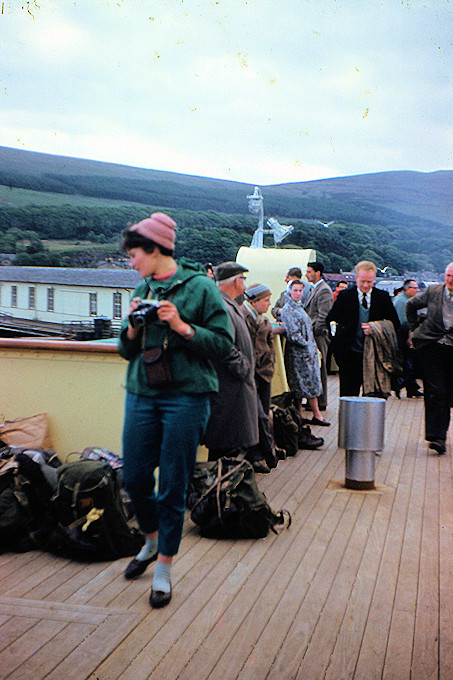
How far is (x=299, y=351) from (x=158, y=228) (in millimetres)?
4497

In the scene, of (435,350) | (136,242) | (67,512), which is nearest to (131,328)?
(136,242)

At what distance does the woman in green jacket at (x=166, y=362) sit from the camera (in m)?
2.69

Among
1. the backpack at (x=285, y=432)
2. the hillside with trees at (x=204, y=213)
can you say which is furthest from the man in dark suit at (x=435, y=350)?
the hillside with trees at (x=204, y=213)

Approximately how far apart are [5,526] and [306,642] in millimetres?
1765

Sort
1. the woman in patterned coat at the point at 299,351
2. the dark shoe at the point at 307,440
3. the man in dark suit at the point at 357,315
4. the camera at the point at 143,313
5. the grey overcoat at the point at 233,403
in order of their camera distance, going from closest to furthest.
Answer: the camera at the point at 143,313
the grey overcoat at the point at 233,403
the man in dark suit at the point at 357,315
the dark shoe at the point at 307,440
the woman in patterned coat at the point at 299,351

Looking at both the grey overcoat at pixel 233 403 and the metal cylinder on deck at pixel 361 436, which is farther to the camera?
the metal cylinder on deck at pixel 361 436

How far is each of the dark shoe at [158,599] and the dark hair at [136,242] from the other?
144 centimetres

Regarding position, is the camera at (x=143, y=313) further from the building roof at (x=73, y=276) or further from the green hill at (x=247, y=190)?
the green hill at (x=247, y=190)

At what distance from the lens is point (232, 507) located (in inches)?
154

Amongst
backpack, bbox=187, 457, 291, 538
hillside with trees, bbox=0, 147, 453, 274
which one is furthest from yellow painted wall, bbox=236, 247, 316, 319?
backpack, bbox=187, 457, 291, 538

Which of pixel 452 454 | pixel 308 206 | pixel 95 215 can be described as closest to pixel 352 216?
pixel 308 206

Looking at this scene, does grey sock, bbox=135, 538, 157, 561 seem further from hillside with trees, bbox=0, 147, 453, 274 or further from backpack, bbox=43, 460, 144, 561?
hillside with trees, bbox=0, 147, 453, 274

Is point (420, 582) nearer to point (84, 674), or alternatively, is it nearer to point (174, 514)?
point (174, 514)

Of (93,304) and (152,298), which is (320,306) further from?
(93,304)
